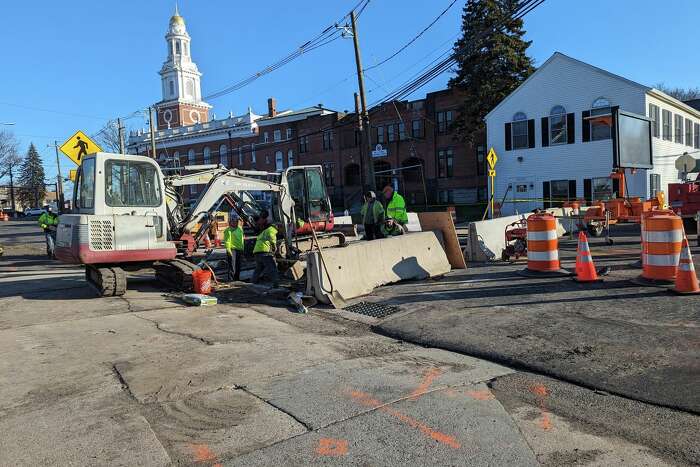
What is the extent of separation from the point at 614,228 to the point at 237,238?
16.1 m

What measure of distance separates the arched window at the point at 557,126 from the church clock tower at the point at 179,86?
69.4 meters

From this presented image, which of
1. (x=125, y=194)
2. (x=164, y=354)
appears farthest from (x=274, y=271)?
(x=164, y=354)

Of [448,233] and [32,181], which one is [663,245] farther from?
[32,181]

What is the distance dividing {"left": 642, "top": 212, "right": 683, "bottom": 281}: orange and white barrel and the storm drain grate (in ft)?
14.0

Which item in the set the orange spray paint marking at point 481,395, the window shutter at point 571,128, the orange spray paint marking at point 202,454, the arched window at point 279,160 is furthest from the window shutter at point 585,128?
the arched window at point 279,160

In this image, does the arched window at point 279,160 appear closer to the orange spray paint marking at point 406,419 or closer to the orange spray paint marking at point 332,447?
the orange spray paint marking at point 406,419

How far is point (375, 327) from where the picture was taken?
25.5ft

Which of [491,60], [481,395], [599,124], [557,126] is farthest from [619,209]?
[491,60]

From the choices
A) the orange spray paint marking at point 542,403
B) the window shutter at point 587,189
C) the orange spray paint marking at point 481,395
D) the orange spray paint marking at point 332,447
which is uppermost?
the window shutter at point 587,189

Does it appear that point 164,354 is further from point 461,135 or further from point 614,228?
point 461,135

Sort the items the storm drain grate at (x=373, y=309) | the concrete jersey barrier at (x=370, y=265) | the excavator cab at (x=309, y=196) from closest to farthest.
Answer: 1. the storm drain grate at (x=373, y=309)
2. the concrete jersey barrier at (x=370, y=265)
3. the excavator cab at (x=309, y=196)

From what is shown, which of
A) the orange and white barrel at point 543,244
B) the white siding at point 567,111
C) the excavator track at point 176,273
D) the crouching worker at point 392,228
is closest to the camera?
the orange and white barrel at point 543,244

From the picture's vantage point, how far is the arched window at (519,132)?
34.5m

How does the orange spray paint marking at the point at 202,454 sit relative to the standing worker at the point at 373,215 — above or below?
below
